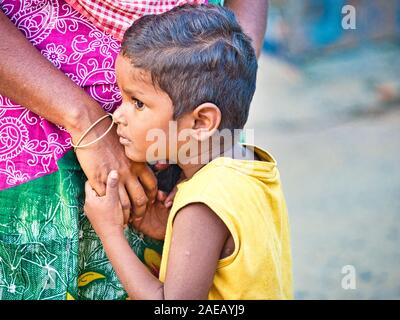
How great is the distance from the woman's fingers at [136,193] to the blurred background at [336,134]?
2492 mm

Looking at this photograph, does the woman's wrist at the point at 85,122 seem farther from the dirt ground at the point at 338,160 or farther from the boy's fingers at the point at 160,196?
the dirt ground at the point at 338,160

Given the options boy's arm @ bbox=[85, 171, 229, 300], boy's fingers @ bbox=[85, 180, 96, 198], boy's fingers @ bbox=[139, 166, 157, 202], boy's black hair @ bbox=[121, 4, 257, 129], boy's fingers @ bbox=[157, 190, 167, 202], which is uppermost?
boy's black hair @ bbox=[121, 4, 257, 129]

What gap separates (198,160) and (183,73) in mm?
249

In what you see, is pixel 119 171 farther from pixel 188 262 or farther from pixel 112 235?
pixel 188 262

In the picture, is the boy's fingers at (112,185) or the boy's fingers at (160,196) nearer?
the boy's fingers at (112,185)

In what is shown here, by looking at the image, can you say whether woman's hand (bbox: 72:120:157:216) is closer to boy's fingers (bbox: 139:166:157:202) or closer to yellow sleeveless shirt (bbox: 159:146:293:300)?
boy's fingers (bbox: 139:166:157:202)

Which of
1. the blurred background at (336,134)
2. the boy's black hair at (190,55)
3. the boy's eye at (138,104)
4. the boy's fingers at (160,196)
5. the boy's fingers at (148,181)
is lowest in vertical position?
the boy's fingers at (160,196)

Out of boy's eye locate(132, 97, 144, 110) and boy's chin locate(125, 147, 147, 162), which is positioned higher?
boy's eye locate(132, 97, 144, 110)

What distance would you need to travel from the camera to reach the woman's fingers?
7.37ft

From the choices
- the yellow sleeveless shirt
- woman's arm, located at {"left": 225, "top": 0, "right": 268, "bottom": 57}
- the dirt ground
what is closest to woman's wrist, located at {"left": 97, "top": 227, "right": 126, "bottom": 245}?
the yellow sleeveless shirt

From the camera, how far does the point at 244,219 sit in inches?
82.4

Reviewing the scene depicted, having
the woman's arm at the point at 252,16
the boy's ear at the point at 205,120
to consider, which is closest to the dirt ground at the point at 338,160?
the woman's arm at the point at 252,16

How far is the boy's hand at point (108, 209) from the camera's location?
7.18ft

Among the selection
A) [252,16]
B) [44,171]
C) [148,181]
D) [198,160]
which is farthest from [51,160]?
[252,16]
